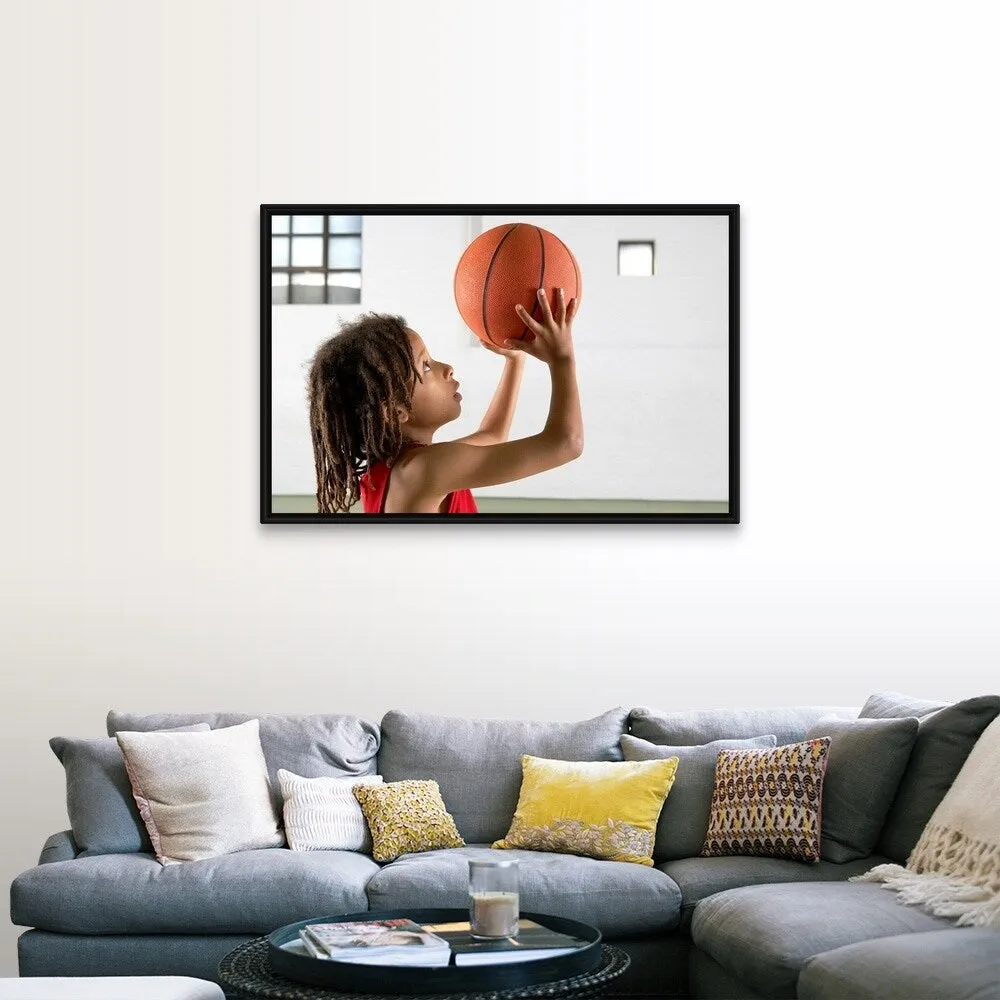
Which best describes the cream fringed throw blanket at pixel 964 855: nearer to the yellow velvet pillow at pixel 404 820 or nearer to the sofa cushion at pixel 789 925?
the sofa cushion at pixel 789 925

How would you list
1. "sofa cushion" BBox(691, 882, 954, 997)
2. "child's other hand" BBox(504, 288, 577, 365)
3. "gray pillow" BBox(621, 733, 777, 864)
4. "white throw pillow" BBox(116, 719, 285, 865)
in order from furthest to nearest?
"child's other hand" BBox(504, 288, 577, 365) < "gray pillow" BBox(621, 733, 777, 864) < "white throw pillow" BBox(116, 719, 285, 865) < "sofa cushion" BBox(691, 882, 954, 997)

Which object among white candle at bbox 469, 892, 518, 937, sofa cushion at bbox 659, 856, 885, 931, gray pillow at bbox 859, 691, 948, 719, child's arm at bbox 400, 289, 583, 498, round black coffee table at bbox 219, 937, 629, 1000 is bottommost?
sofa cushion at bbox 659, 856, 885, 931

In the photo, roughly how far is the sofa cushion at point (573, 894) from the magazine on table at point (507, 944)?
442mm

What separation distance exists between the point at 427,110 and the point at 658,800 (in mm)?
2412

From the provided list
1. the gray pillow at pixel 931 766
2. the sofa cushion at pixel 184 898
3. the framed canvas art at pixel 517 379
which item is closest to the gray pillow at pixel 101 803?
the sofa cushion at pixel 184 898

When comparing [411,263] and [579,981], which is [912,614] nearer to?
[411,263]

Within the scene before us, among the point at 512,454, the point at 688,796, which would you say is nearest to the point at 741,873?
the point at 688,796

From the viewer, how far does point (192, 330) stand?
4.49 metres

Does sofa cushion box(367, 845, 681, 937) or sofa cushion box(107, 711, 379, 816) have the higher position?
sofa cushion box(107, 711, 379, 816)

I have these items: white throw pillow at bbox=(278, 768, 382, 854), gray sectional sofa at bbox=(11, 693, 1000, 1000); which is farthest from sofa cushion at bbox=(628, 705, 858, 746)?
white throw pillow at bbox=(278, 768, 382, 854)

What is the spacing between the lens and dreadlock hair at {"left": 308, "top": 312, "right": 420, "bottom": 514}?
443 cm

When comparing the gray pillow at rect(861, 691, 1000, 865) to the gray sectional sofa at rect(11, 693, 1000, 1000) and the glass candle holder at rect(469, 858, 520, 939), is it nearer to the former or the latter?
the gray sectional sofa at rect(11, 693, 1000, 1000)

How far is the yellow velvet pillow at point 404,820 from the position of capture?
3648 millimetres

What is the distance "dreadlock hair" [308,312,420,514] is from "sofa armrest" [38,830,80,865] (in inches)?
52.3
